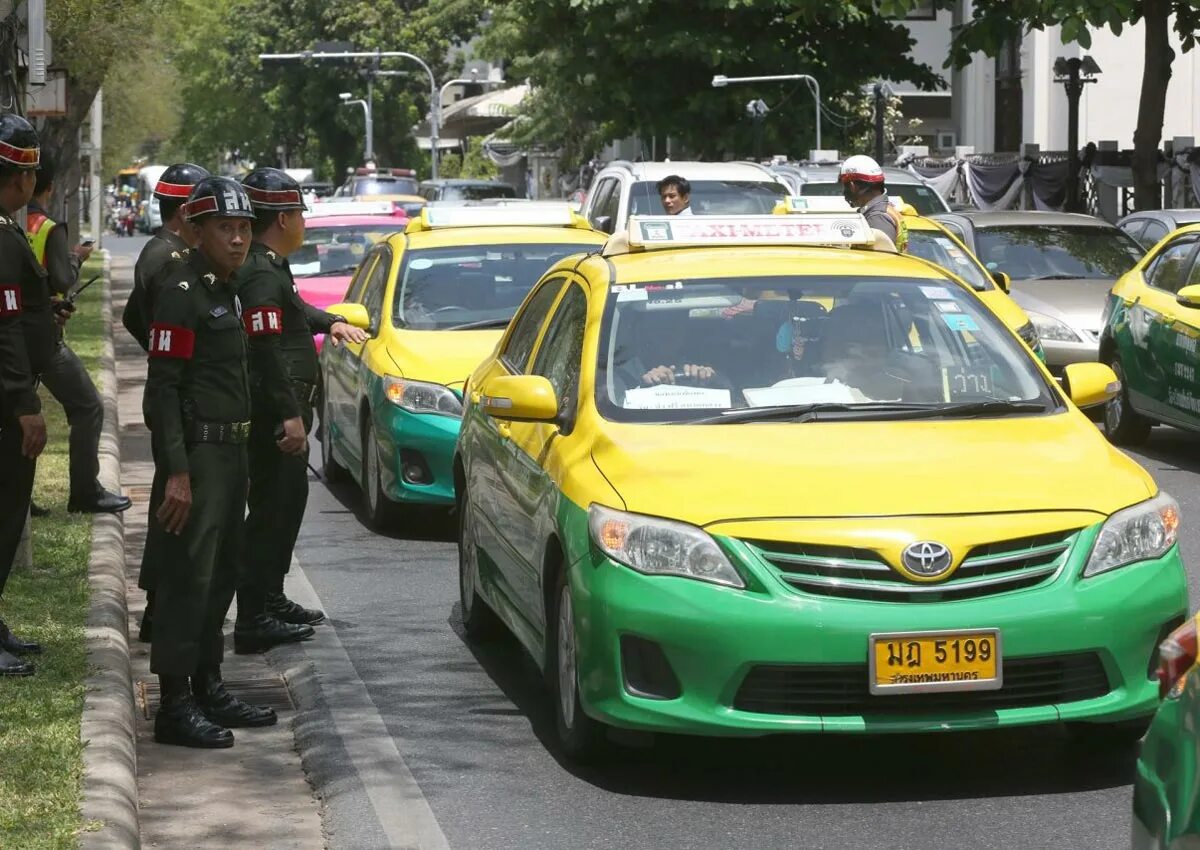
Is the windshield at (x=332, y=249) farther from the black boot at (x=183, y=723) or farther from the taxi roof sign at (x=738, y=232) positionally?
the black boot at (x=183, y=723)

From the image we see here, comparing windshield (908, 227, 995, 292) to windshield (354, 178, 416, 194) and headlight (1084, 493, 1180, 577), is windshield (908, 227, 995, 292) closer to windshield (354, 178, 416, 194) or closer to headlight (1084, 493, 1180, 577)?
headlight (1084, 493, 1180, 577)

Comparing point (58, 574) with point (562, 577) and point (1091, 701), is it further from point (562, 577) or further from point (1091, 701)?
point (1091, 701)

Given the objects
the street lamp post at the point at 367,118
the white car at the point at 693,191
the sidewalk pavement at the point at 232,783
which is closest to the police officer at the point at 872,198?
the sidewalk pavement at the point at 232,783

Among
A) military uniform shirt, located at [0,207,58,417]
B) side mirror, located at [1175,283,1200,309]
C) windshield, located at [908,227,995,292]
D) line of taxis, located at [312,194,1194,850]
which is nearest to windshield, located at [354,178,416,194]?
windshield, located at [908,227,995,292]

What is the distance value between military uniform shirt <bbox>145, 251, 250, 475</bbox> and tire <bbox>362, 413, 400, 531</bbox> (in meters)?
4.55

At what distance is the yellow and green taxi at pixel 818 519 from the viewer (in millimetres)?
6230

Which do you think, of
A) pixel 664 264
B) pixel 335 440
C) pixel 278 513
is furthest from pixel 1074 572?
pixel 335 440

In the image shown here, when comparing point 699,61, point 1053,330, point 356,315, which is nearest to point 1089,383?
point 356,315

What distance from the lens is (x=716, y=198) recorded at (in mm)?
20188

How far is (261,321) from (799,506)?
8.82 feet

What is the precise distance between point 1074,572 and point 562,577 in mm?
1492

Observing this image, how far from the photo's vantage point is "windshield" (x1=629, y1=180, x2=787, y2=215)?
1986 centimetres

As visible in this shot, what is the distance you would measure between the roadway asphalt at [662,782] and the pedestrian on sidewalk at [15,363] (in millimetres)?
1191

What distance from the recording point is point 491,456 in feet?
27.3
